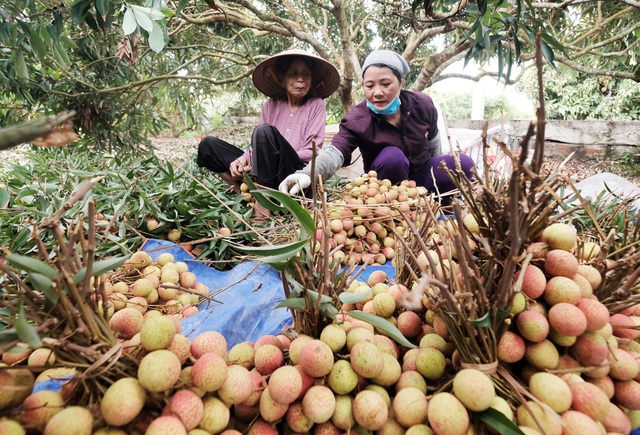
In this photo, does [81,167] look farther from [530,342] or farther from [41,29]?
[530,342]

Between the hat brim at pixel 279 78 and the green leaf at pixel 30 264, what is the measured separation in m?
2.39

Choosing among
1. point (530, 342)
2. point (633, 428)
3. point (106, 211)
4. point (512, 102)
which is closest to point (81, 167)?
point (106, 211)

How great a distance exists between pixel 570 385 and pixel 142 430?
2.18 ft

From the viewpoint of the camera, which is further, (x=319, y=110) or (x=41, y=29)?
(x=319, y=110)

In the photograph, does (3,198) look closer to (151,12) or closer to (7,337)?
(151,12)

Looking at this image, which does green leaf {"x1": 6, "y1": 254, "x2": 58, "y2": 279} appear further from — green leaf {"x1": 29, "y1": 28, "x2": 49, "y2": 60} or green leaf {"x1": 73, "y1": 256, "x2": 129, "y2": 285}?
green leaf {"x1": 29, "y1": 28, "x2": 49, "y2": 60}

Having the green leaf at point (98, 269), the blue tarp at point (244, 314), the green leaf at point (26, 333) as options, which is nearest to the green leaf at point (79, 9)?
the blue tarp at point (244, 314)

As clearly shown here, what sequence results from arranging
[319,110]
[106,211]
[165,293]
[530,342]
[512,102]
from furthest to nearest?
[512,102]
[319,110]
[106,211]
[165,293]
[530,342]

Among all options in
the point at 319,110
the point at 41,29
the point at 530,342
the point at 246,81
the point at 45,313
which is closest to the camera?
the point at 45,313

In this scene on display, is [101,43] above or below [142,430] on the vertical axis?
above

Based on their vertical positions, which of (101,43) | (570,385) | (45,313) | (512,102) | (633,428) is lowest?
(512,102)

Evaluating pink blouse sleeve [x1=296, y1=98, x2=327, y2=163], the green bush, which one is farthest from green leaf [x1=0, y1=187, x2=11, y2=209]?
pink blouse sleeve [x1=296, y1=98, x2=327, y2=163]

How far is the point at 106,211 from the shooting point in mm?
1812

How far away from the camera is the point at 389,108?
2.29 m
